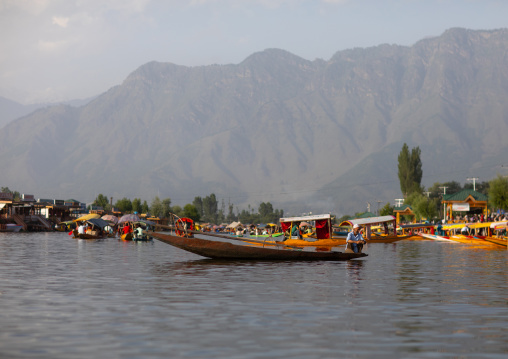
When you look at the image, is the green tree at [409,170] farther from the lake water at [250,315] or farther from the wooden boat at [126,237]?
the lake water at [250,315]

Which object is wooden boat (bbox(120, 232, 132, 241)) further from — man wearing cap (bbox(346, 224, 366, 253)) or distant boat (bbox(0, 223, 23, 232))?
distant boat (bbox(0, 223, 23, 232))

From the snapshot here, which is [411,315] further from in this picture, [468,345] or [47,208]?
[47,208]

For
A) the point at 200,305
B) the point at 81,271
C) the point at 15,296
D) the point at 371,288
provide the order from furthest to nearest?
the point at 81,271
the point at 371,288
the point at 15,296
the point at 200,305

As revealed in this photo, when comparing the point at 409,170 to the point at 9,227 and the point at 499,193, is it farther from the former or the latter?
the point at 9,227

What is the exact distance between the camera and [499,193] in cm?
11900

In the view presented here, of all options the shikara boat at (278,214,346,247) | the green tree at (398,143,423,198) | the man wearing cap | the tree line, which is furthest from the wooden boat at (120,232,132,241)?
the green tree at (398,143,423,198)

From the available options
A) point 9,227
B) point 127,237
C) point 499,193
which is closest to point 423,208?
point 499,193

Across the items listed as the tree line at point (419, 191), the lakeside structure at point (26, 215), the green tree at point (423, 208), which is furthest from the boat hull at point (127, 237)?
the green tree at point (423, 208)

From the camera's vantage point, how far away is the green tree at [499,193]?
388ft

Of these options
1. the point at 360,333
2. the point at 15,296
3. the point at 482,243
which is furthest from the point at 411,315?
the point at 482,243

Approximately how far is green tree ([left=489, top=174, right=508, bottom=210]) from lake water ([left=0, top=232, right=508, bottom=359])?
298 ft

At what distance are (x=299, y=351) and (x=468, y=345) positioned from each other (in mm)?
3842

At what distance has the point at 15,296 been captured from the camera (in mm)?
22688

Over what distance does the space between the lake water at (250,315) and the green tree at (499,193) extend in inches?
3580
